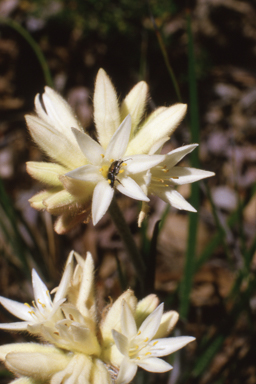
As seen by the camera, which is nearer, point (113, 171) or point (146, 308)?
point (113, 171)

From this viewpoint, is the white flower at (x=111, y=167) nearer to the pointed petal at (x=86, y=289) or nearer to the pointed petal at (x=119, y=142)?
the pointed petal at (x=119, y=142)

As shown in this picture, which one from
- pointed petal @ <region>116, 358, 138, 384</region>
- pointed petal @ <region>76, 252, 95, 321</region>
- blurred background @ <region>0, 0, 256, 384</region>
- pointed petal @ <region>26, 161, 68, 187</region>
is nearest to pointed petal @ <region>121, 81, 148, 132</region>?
pointed petal @ <region>26, 161, 68, 187</region>

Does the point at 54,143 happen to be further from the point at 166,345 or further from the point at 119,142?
the point at 166,345

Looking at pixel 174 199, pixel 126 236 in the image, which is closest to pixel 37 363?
pixel 126 236

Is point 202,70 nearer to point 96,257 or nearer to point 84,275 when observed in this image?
point 96,257

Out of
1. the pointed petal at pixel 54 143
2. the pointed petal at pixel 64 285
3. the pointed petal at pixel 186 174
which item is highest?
the pointed petal at pixel 54 143

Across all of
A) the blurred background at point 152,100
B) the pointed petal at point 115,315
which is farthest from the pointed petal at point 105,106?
the blurred background at point 152,100
